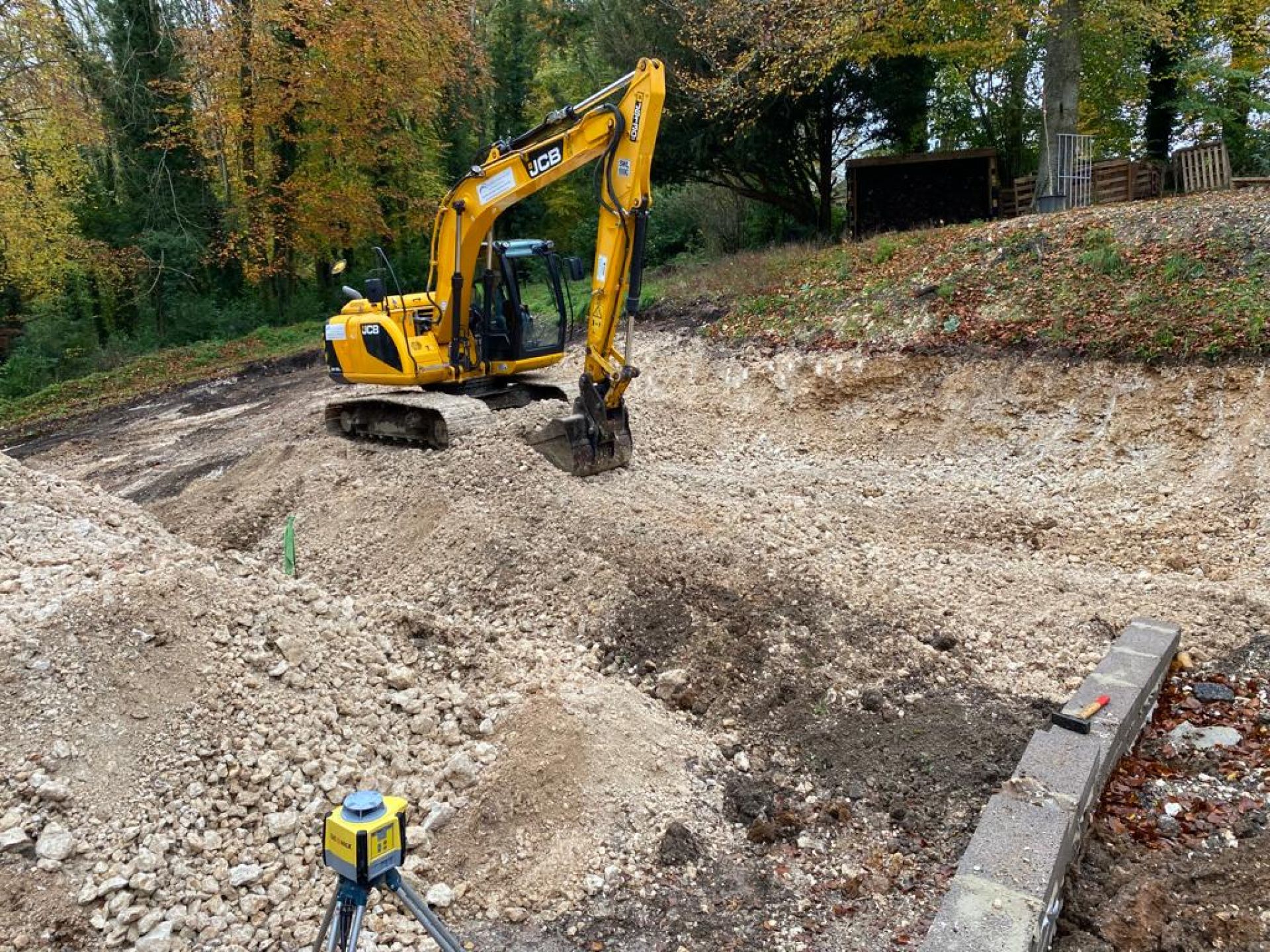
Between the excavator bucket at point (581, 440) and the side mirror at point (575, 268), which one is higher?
the side mirror at point (575, 268)

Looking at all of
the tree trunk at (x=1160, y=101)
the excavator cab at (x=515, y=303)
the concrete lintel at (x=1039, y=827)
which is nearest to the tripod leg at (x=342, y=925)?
the concrete lintel at (x=1039, y=827)

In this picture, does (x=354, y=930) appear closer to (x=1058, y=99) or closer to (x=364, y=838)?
(x=364, y=838)

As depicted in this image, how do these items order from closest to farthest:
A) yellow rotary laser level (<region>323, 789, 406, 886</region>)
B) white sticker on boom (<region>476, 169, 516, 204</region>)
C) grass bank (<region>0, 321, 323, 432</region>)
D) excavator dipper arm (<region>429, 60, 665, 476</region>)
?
yellow rotary laser level (<region>323, 789, 406, 886</region>) < excavator dipper arm (<region>429, 60, 665, 476</region>) < white sticker on boom (<region>476, 169, 516, 204</region>) < grass bank (<region>0, 321, 323, 432</region>)

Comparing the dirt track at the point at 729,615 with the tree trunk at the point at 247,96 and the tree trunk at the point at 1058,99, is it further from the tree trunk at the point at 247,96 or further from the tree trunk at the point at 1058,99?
the tree trunk at the point at 247,96

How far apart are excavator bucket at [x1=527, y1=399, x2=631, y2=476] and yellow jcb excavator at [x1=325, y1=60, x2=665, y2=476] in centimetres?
1

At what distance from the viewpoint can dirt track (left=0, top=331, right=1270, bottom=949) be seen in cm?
337

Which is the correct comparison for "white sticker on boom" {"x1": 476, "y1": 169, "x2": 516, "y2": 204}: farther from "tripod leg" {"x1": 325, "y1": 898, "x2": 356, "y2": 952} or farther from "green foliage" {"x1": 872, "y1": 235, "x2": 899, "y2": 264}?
"tripod leg" {"x1": 325, "y1": 898, "x2": 356, "y2": 952}

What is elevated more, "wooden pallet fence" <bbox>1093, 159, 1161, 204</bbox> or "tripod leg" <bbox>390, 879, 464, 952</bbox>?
"wooden pallet fence" <bbox>1093, 159, 1161, 204</bbox>

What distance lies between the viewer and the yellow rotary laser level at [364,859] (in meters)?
2.17

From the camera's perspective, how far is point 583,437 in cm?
754

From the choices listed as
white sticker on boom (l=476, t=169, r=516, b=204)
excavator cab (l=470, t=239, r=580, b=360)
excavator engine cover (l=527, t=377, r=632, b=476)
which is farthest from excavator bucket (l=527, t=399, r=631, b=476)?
white sticker on boom (l=476, t=169, r=516, b=204)

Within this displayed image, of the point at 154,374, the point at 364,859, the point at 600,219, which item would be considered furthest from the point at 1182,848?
the point at 154,374

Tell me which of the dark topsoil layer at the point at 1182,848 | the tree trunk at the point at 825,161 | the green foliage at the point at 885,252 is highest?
the tree trunk at the point at 825,161

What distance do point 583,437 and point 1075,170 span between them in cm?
1005
